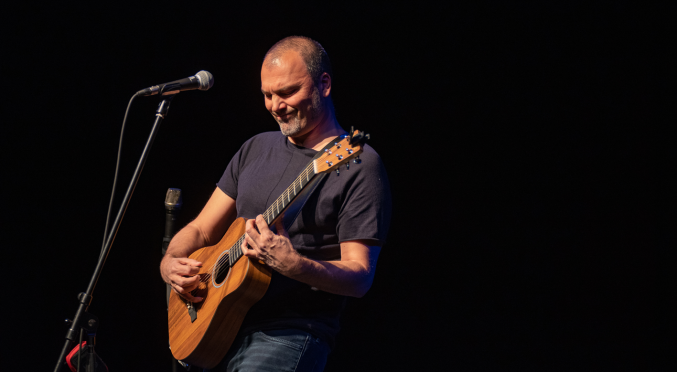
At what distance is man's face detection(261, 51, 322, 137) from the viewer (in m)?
2.06

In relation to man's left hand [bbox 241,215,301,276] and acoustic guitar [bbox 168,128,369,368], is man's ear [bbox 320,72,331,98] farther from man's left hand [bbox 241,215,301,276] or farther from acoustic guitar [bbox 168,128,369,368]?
man's left hand [bbox 241,215,301,276]

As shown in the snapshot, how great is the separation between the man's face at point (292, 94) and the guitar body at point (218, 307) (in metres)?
0.45

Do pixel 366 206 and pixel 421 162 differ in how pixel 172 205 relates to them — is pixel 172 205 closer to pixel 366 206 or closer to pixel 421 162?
pixel 366 206

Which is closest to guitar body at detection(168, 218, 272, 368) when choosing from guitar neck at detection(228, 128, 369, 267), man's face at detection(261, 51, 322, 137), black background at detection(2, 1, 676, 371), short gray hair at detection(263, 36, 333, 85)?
guitar neck at detection(228, 128, 369, 267)

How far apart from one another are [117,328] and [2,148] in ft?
4.62

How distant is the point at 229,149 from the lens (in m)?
3.67

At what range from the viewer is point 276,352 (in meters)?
1.84

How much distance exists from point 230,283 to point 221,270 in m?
0.18

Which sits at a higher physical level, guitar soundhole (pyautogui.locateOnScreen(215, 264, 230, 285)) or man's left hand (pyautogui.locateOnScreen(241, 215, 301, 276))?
man's left hand (pyautogui.locateOnScreen(241, 215, 301, 276))

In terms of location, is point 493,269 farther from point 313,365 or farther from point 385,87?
point 313,365

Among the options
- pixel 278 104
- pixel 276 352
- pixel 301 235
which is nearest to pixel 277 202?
pixel 301 235

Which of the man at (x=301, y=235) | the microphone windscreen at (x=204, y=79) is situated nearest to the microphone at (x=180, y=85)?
the microphone windscreen at (x=204, y=79)

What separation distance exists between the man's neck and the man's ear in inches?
3.8

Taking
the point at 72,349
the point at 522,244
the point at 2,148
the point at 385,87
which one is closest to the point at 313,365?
the point at 72,349
